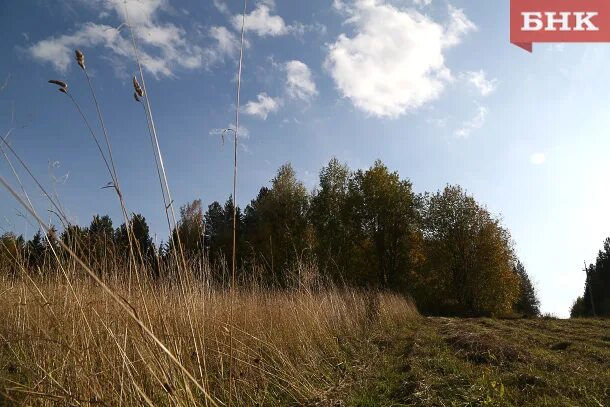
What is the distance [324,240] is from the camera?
28.0 metres

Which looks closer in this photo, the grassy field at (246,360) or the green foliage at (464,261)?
the grassy field at (246,360)

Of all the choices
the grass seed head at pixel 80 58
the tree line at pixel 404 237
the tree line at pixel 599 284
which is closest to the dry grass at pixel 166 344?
the grass seed head at pixel 80 58

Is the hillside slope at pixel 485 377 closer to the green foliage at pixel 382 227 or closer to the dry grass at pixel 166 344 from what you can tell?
the dry grass at pixel 166 344

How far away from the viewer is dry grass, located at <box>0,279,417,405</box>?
190 centimetres

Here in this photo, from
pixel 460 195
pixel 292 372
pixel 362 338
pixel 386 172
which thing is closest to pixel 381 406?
pixel 292 372

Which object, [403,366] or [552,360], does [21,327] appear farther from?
[552,360]

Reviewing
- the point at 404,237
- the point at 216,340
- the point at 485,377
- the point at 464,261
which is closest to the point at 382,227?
the point at 404,237

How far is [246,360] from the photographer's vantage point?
3764 mm

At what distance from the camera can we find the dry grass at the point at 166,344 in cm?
190

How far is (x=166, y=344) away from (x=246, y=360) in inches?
78.6

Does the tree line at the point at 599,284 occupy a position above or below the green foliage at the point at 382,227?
below

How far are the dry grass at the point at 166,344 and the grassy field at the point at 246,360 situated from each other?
0.7 inches

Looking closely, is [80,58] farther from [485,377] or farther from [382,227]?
[382,227]

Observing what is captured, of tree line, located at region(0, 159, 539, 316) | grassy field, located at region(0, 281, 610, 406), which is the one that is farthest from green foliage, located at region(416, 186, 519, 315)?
grassy field, located at region(0, 281, 610, 406)
